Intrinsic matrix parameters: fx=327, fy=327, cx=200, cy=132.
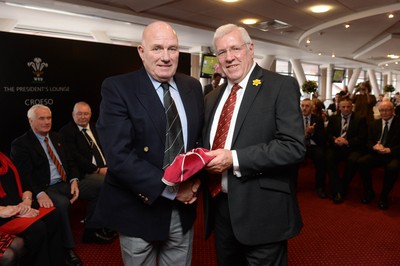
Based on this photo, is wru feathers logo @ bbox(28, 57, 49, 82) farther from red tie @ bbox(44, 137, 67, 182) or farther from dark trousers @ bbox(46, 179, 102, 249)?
dark trousers @ bbox(46, 179, 102, 249)

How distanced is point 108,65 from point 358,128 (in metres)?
4.04

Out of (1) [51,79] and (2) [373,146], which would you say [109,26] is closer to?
(1) [51,79]

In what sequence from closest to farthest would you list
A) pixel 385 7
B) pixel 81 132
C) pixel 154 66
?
pixel 154 66
pixel 81 132
pixel 385 7

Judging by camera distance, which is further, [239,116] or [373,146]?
[373,146]

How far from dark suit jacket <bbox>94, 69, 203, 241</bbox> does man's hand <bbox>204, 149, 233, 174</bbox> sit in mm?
193

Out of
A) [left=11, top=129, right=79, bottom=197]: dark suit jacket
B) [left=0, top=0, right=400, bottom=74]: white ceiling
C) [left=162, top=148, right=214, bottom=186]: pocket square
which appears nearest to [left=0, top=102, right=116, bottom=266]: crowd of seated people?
[left=11, top=129, right=79, bottom=197]: dark suit jacket

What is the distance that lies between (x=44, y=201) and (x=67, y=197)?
349mm

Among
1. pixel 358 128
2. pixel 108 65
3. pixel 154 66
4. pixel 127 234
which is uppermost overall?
pixel 108 65

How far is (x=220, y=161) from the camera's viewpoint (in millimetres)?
1526

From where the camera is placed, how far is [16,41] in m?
4.36

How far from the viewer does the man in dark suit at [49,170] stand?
3.15 meters

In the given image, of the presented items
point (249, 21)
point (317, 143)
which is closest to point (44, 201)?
point (317, 143)

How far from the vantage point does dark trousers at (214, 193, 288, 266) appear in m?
1.72

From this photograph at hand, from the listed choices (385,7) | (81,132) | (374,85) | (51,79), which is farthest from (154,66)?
(374,85)
